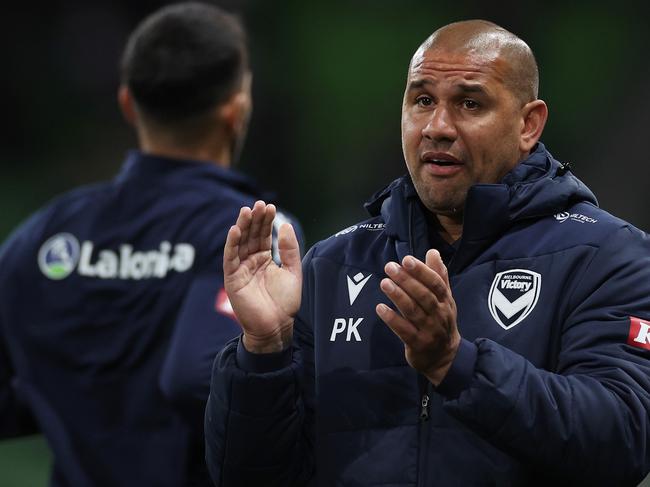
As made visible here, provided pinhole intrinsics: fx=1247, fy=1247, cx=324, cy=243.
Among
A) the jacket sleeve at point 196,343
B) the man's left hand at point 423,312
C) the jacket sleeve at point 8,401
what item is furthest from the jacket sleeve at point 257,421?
the jacket sleeve at point 8,401

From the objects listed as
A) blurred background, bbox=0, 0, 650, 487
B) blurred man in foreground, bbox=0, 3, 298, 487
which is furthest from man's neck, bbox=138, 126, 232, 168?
blurred background, bbox=0, 0, 650, 487

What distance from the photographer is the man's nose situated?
261 centimetres

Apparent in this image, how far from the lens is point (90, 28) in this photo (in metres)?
10.0

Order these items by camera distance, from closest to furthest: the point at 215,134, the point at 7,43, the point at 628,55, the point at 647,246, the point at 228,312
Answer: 1. the point at 647,246
2. the point at 228,312
3. the point at 215,134
4. the point at 628,55
5. the point at 7,43

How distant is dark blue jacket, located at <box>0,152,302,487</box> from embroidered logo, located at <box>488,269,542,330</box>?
1.11 m

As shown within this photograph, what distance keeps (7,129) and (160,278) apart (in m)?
7.33

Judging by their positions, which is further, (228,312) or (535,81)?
(228,312)

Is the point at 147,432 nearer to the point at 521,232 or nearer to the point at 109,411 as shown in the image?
the point at 109,411

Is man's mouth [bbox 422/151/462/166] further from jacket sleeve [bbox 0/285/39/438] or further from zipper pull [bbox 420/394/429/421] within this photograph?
jacket sleeve [bbox 0/285/39/438]

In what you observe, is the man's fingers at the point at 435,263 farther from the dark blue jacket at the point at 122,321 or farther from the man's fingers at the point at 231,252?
the dark blue jacket at the point at 122,321

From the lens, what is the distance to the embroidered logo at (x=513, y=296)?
244 centimetres

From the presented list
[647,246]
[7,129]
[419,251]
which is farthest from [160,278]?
[7,129]

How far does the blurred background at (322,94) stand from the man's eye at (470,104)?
18.5ft

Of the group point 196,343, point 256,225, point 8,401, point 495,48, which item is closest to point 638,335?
point 495,48
